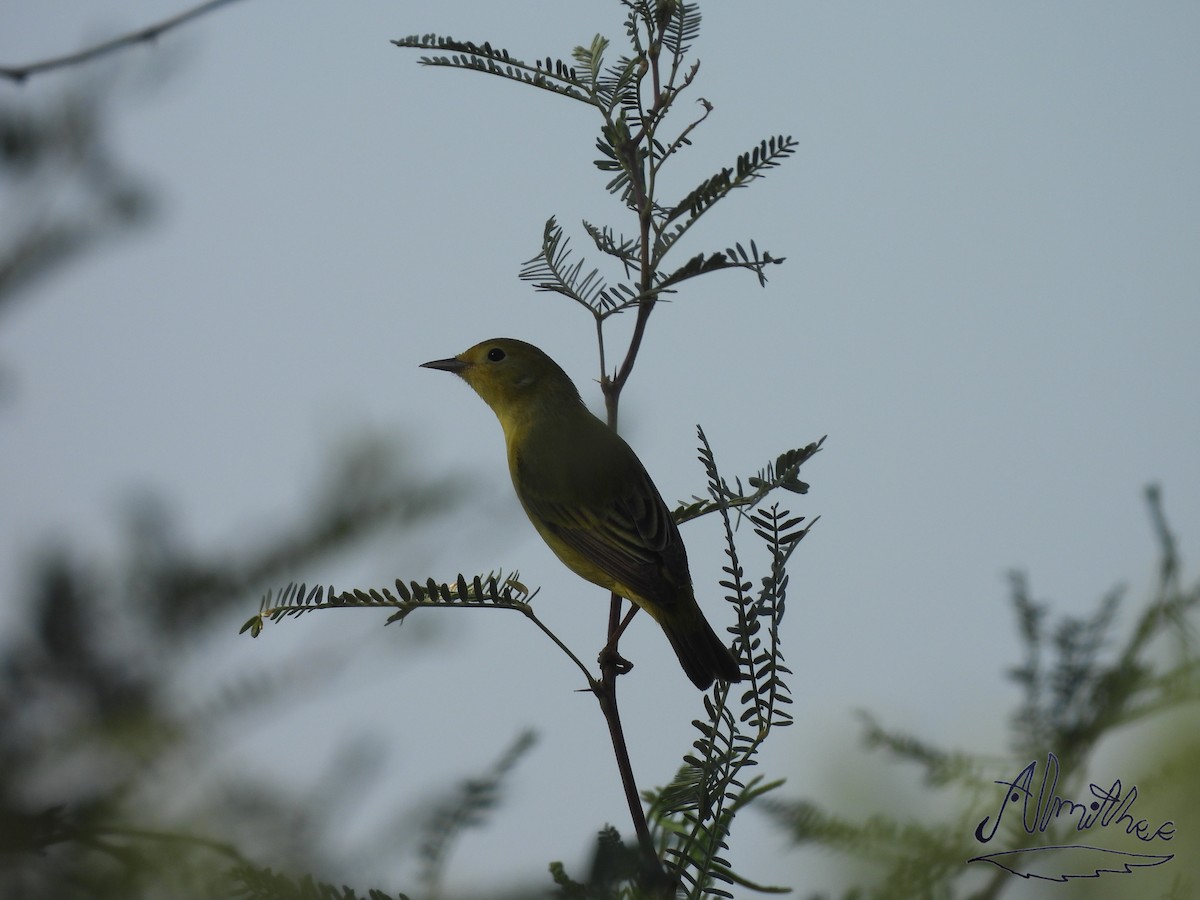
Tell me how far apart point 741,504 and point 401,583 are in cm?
42

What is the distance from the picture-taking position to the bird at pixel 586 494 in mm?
2730

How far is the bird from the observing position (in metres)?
2.73

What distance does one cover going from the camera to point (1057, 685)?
0.87m

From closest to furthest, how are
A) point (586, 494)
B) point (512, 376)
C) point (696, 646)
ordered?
point (696, 646) → point (586, 494) → point (512, 376)

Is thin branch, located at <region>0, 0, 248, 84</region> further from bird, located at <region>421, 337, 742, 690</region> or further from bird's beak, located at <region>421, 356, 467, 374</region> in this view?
bird's beak, located at <region>421, 356, 467, 374</region>

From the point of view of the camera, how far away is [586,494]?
3.09 meters

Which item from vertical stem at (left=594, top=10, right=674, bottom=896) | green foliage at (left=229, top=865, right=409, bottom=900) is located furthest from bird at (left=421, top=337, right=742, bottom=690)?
green foliage at (left=229, top=865, right=409, bottom=900)

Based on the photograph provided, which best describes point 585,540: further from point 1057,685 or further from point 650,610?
point 1057,685

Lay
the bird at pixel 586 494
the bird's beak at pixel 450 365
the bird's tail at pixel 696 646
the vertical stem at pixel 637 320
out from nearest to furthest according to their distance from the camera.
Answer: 1. the vertical stem at pixel 637 320
2. the bird's tail at pixel 696 646
3. the bird at pixel 586 494
4. the bird's beak at pixel 450 365

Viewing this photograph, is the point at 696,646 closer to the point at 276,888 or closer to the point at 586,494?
the point at 586,494

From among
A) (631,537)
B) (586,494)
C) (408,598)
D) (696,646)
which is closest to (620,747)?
(408,598)

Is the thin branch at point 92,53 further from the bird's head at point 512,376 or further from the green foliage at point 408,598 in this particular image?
the bird's head at point 512,376

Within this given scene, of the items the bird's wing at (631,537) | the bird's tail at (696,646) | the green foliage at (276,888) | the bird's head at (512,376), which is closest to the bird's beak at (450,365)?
the bird's head at (512,376)

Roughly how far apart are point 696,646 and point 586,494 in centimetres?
62
